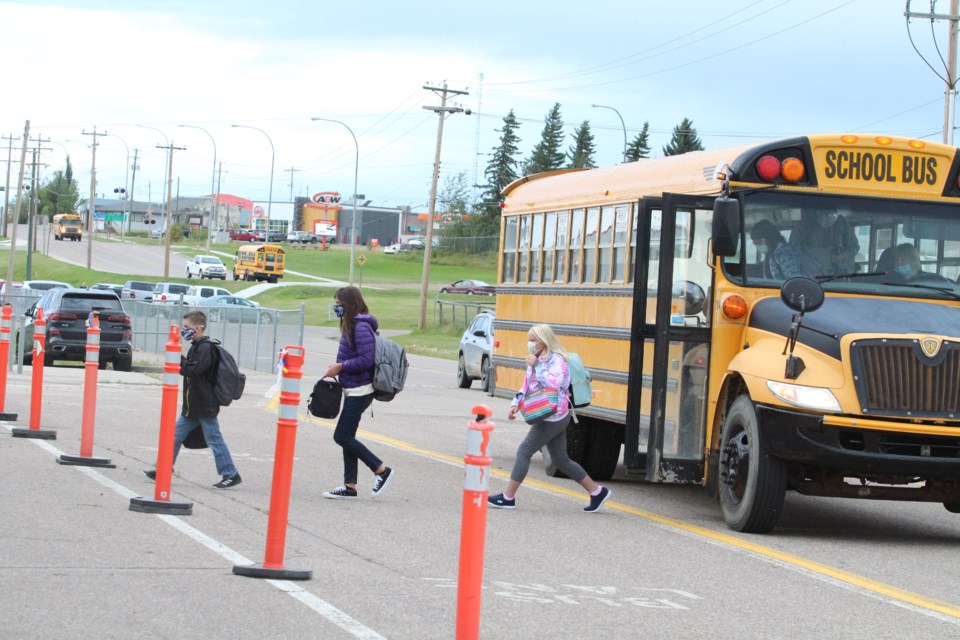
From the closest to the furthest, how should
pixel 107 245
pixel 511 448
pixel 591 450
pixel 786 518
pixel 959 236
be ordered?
pixel 959 236
pixel 786 518
pixel 591 450
pixel 511 448
pixel 107 245

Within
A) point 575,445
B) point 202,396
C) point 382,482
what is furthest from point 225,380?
point 575,445

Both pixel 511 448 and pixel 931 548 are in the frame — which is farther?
pixel 511 448

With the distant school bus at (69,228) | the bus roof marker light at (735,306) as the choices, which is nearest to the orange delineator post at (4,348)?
the bus roof marker light at (735,306)

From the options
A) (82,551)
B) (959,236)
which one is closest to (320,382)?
(82,551)

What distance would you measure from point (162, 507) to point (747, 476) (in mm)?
4173

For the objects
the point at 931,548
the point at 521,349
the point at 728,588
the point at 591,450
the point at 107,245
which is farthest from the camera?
the point at 107,245

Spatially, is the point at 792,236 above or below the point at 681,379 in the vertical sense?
above

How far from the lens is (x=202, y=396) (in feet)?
37.0

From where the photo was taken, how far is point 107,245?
124 m

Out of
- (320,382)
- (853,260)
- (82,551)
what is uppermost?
(853,260)

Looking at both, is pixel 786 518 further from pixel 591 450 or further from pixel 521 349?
pixel 521 349

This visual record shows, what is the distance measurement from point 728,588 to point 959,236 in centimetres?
411

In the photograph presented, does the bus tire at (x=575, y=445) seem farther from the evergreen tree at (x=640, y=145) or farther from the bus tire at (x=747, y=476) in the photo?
the evergreen tree at (x=640, y=145)

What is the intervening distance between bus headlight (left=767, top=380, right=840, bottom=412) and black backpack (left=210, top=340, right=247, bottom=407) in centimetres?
443
